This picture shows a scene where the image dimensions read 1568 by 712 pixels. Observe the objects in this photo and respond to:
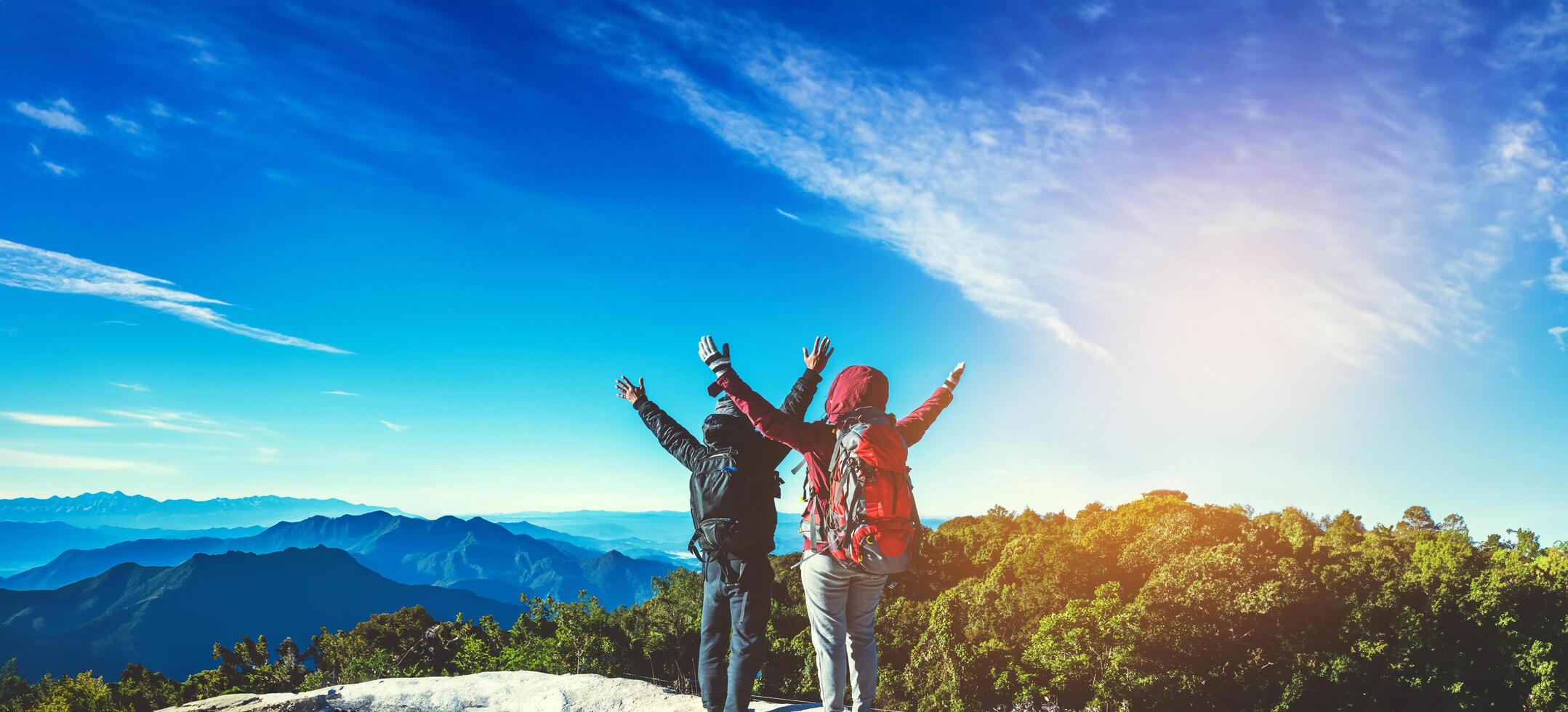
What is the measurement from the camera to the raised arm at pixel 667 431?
6301 millimetres

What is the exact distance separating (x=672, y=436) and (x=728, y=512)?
85 centimetres

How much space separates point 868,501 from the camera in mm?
5324

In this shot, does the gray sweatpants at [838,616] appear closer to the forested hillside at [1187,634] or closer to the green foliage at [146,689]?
the forested hillside at [1187,634]

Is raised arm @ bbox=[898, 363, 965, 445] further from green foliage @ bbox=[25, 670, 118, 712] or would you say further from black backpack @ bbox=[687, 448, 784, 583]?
green foliage @ bbox=[25, 670, 118, 712]

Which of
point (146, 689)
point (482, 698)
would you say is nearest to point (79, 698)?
point (146, 689)

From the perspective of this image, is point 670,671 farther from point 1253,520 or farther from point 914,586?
point 1253,520

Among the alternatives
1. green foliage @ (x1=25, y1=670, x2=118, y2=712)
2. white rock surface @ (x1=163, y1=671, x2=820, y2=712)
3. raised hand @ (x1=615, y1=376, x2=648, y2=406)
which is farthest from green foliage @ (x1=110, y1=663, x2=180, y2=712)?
raised hand @ (x1=615, y1=376, x2=648, y2=406)

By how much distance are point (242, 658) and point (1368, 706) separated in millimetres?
29324

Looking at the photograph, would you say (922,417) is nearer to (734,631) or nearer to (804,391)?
(804,391)

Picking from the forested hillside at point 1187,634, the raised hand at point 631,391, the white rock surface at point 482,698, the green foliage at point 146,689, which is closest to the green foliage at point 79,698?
the forested hillside at point 1187,634

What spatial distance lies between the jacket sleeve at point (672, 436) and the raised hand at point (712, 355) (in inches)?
35.9

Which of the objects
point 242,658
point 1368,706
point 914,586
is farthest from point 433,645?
point 1368,706

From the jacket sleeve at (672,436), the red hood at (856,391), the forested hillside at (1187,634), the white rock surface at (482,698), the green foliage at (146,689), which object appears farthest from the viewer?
the green foliage at (146,689)

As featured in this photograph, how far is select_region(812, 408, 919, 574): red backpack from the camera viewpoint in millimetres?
5285
